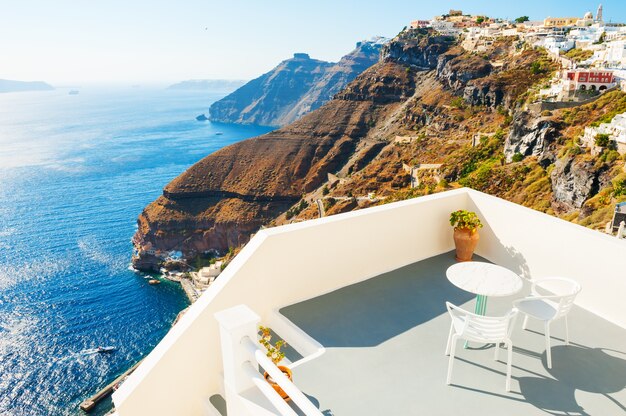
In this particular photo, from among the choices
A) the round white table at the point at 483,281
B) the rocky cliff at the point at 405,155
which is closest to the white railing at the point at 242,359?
the round white table at the point at 483,281

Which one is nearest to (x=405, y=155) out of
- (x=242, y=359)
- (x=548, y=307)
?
(x=548, y=307)

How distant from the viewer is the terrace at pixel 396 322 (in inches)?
100

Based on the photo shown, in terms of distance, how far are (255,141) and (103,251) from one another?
1053 inches

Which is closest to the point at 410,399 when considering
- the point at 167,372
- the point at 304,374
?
the point at 304,374

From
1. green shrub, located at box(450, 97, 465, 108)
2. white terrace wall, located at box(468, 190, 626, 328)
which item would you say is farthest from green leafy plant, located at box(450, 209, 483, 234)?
green shrub, located at box(450, 97, 465, 108)

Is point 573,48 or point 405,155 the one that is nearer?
point 405,155

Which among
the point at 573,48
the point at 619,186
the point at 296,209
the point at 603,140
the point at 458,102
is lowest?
the point at 296,209

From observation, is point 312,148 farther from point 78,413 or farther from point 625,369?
point 625,369

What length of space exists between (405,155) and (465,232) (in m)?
45.6

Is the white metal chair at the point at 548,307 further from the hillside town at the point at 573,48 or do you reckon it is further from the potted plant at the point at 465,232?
the hillside town at the point at 573,48

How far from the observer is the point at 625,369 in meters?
2.83

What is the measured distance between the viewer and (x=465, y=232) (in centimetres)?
423

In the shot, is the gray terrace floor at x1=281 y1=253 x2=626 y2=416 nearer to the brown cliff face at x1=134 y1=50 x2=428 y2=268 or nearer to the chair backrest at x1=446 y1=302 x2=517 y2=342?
the chair backrest at x1=446 y1=302 x2=517 y2=342

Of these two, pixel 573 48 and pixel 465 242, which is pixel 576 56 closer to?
pixel 573 48
